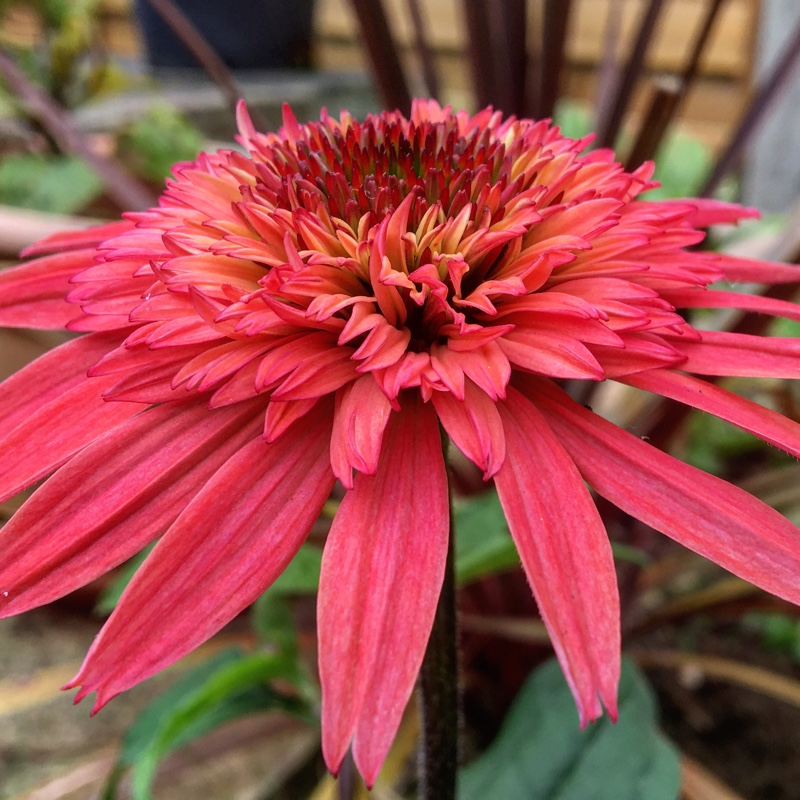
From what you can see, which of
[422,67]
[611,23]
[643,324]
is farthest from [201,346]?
[611,23]

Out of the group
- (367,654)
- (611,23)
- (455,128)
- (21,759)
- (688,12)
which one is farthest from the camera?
(688,12)

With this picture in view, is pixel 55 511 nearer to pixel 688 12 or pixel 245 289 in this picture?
pixel 245 289

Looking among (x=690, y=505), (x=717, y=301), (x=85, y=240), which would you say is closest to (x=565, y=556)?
(x=690, y=505)

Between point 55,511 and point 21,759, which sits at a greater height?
point 55,511

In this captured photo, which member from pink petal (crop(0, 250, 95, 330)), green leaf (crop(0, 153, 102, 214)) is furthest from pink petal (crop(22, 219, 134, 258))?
green leaf (crop(0, 153, 102, 214))

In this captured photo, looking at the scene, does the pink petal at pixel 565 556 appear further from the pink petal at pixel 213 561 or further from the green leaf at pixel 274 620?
the green leaf at pixel 274 620

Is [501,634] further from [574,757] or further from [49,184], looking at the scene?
[49,184]
